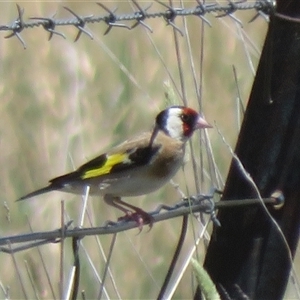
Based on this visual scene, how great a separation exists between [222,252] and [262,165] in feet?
0.84

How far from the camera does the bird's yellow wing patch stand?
3632 mm

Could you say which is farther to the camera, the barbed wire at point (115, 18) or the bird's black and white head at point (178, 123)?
the bird's black and white head at point (178, 123)

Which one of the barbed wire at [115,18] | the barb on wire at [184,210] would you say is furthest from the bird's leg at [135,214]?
the barbed wire at [115,18]

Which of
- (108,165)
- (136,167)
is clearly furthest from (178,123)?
(108,165)

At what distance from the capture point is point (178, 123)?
4027 millimetres

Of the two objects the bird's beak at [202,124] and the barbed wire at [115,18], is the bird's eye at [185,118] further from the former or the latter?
the barbed wire at [115,18]

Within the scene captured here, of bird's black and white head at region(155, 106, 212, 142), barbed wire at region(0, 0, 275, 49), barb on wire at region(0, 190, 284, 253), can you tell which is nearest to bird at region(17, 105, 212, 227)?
bird's black and white head at region(155, 106, 212, 142)

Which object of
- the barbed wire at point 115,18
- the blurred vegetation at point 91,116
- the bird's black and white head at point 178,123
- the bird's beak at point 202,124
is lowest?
the blurred vegetation at point 91,116

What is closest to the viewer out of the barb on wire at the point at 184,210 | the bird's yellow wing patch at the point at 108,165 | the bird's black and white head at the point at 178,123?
the barb on wire at the point at 184,210

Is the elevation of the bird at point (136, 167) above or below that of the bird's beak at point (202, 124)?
below

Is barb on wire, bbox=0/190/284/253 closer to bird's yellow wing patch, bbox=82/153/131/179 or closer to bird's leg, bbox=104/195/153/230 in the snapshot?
bird's leg, bbox=104/195/153/230

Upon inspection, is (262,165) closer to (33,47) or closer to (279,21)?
(279,21)

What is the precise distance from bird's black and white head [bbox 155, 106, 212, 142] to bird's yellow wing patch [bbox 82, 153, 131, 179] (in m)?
0.24

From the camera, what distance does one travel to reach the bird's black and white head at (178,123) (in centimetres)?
392
